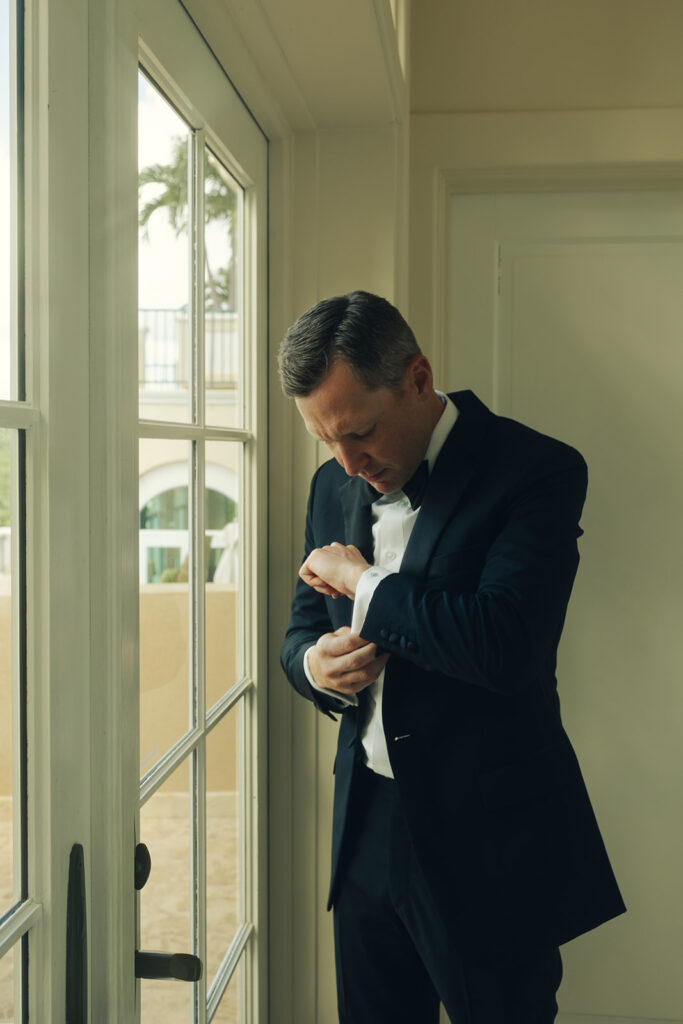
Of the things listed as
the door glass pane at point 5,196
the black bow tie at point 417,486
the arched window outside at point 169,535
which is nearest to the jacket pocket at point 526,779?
the black bow tie at point 417,486

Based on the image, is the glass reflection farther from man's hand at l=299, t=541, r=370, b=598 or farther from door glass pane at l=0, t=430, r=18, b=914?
man's hand at l=299, t=541, r=370, b=598

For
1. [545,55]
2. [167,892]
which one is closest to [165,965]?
[167,892]

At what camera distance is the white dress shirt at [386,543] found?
4.00 feet

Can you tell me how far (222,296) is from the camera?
4.57 ft

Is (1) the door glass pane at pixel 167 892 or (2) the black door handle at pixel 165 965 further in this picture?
(1) the door glass pane at pixel 167 892

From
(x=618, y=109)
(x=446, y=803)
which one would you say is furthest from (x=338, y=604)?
(x=618, y=109)

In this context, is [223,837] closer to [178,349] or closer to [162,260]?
[178,349]

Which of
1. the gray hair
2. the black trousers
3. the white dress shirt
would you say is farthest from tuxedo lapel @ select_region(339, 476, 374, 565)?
the black trousers

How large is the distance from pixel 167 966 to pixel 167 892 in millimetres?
191

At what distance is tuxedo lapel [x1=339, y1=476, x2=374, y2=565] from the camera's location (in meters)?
1.27

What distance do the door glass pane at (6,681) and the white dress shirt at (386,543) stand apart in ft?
1.82

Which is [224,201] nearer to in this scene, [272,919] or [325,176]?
[325,176]

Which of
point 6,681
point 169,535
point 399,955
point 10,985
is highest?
point 169,535

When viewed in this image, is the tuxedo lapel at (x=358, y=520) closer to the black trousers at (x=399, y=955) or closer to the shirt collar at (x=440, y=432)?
the shirt collar at (x=440, y=432)
